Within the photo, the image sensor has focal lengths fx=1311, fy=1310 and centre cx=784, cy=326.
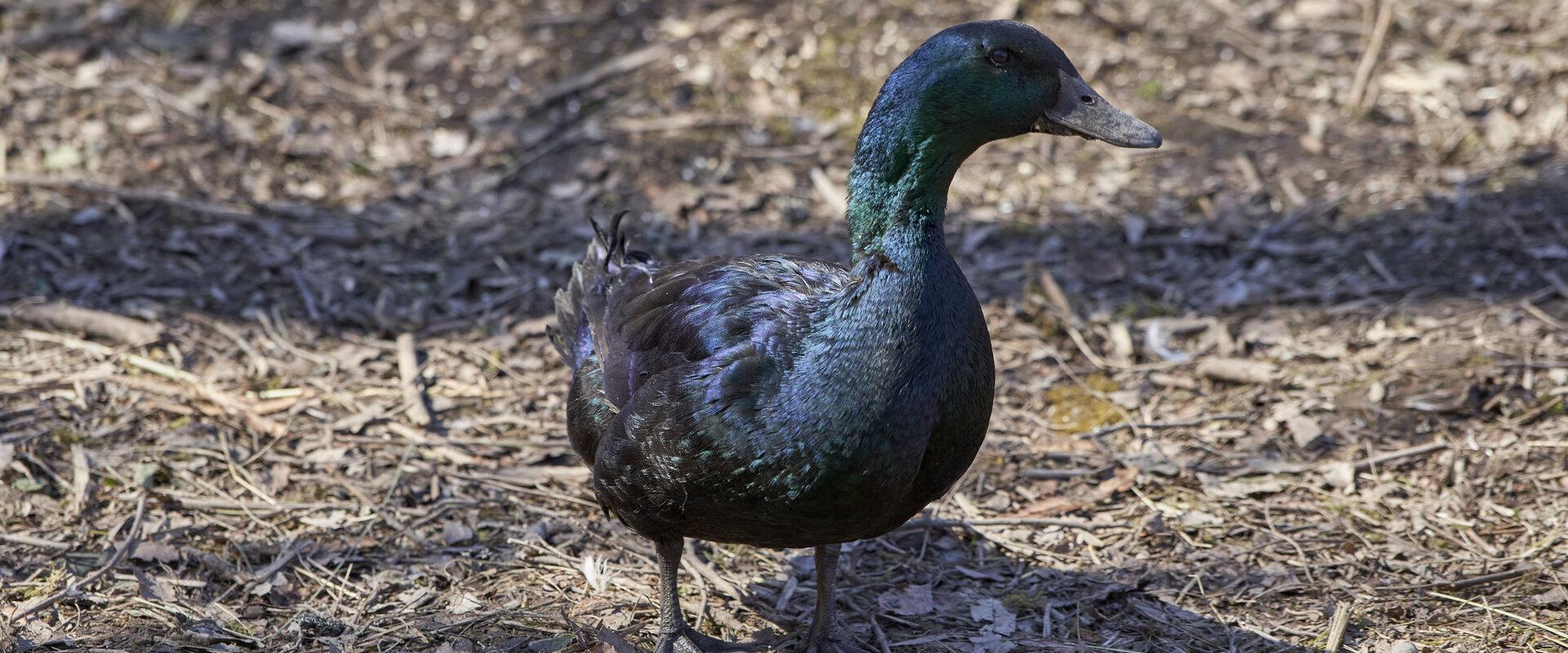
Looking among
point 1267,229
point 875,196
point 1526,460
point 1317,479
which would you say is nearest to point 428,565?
point 875,196

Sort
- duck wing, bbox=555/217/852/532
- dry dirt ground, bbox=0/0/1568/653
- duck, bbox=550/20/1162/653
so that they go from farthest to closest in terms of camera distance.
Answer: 1. dry dirt ground, bbox=0/0/1568/653
2. duck wing, bbox=555/217/852/532
3. duck, bbox=550/20/1162/653

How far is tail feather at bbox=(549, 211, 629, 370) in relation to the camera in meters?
4.86

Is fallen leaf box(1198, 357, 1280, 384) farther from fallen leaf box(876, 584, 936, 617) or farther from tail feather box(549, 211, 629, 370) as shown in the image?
tail feather box(549, 211, 629, 370)

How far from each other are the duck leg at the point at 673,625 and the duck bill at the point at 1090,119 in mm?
1858

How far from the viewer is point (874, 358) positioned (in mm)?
3658

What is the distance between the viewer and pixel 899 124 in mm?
3729

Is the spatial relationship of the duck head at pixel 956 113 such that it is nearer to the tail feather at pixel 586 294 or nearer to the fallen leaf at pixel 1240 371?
the tail feather at pixel 586 294

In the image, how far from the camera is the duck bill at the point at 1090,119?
3.75m

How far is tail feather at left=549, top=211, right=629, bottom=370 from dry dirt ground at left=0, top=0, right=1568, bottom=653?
761 millimetres

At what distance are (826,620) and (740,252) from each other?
2.98 m

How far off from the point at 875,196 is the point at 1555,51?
603 cm

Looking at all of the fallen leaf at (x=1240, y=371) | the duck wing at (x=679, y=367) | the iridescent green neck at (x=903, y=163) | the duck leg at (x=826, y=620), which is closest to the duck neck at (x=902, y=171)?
the iridescent green neck at (x=903, y=163)

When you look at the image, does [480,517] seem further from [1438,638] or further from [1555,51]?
[1555,51]

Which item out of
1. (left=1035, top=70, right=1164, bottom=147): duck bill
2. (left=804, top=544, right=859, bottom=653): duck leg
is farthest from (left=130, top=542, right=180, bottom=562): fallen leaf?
(left=1035, top=70, right=1164, bottom=147): duck bill
